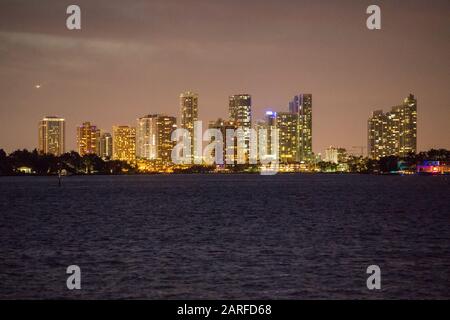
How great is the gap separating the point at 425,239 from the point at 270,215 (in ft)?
93.5

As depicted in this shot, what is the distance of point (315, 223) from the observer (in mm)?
68438

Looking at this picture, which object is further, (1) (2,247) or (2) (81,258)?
(1) (2,247)

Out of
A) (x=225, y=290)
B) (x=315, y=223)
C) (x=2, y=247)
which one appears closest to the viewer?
(x=225, y=290)

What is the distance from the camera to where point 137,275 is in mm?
33938

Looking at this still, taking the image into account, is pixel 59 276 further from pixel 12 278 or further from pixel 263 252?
pixel 263 252
